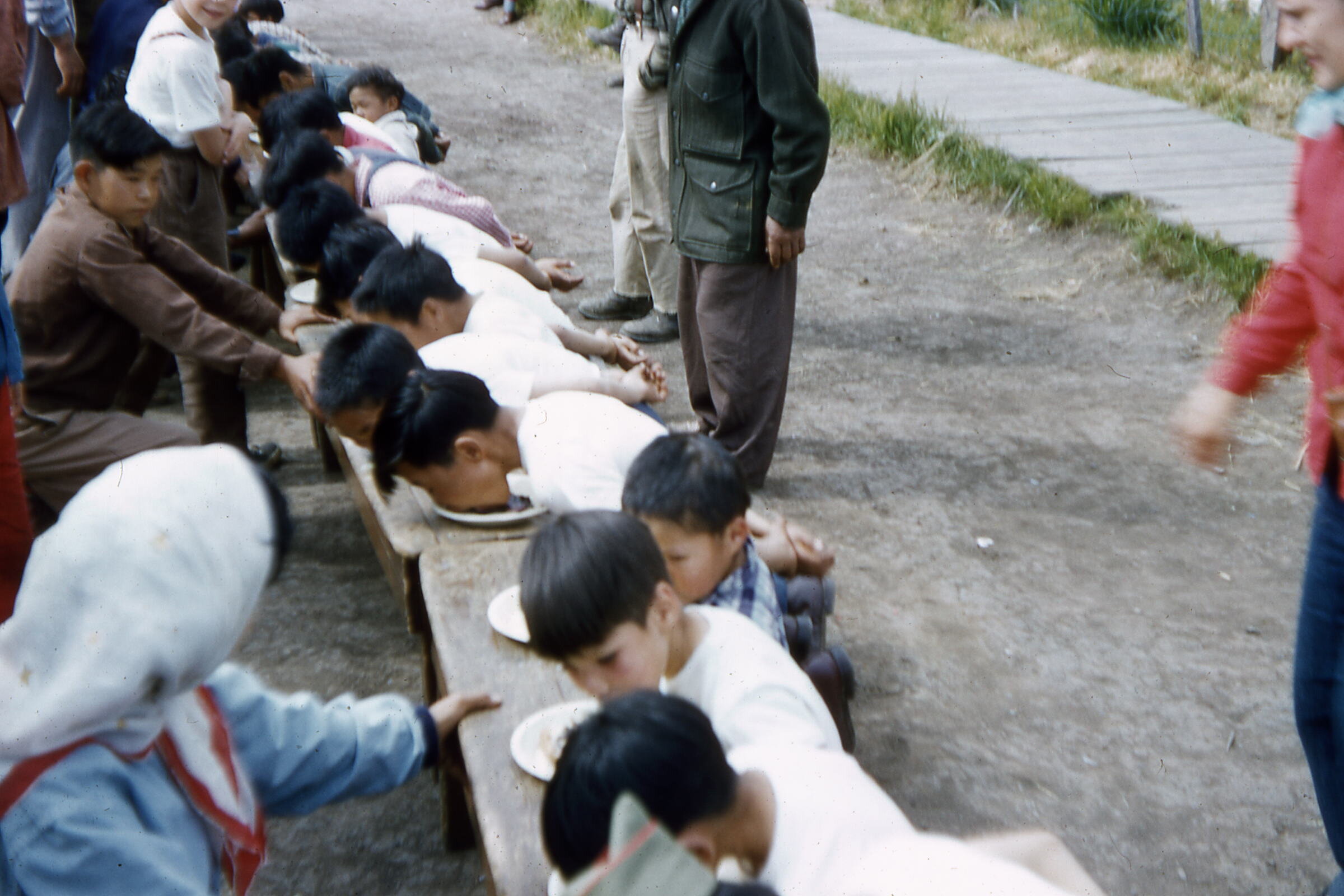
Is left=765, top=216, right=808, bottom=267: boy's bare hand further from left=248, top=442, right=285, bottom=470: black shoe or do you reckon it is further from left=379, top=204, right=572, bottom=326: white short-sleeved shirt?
left=248, top=442, right=285, bottom=470: black shoe

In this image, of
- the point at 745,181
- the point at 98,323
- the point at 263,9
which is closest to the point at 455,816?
the point at 98,323

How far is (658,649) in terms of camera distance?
6.00 ft

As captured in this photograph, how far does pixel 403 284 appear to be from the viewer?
3.32 m

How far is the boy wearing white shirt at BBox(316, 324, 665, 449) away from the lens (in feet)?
8.99

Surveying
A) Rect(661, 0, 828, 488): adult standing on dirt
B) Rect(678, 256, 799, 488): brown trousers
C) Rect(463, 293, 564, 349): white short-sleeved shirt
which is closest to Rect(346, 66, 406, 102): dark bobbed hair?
Rect(661, 0, 828, 488): adult standing on dirt

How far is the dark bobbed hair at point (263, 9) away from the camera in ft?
24.3

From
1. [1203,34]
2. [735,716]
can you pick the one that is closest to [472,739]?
[735,716]

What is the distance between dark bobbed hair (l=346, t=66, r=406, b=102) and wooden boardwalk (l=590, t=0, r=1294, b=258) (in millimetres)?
3172

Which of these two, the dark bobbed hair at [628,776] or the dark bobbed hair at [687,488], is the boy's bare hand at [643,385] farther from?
the dark bobbed hair at [628,776]

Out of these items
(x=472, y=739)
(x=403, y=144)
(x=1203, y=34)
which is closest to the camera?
(x=472, y=739)

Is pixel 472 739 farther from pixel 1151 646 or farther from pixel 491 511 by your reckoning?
pixel 1151 646

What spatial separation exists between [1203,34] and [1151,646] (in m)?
6.90

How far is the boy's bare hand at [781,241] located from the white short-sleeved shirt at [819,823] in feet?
7.43

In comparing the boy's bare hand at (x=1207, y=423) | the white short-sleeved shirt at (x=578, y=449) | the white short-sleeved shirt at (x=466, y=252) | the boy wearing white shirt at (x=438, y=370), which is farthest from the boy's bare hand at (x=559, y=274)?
the boy's bare hand at (x=1207, y=423)
